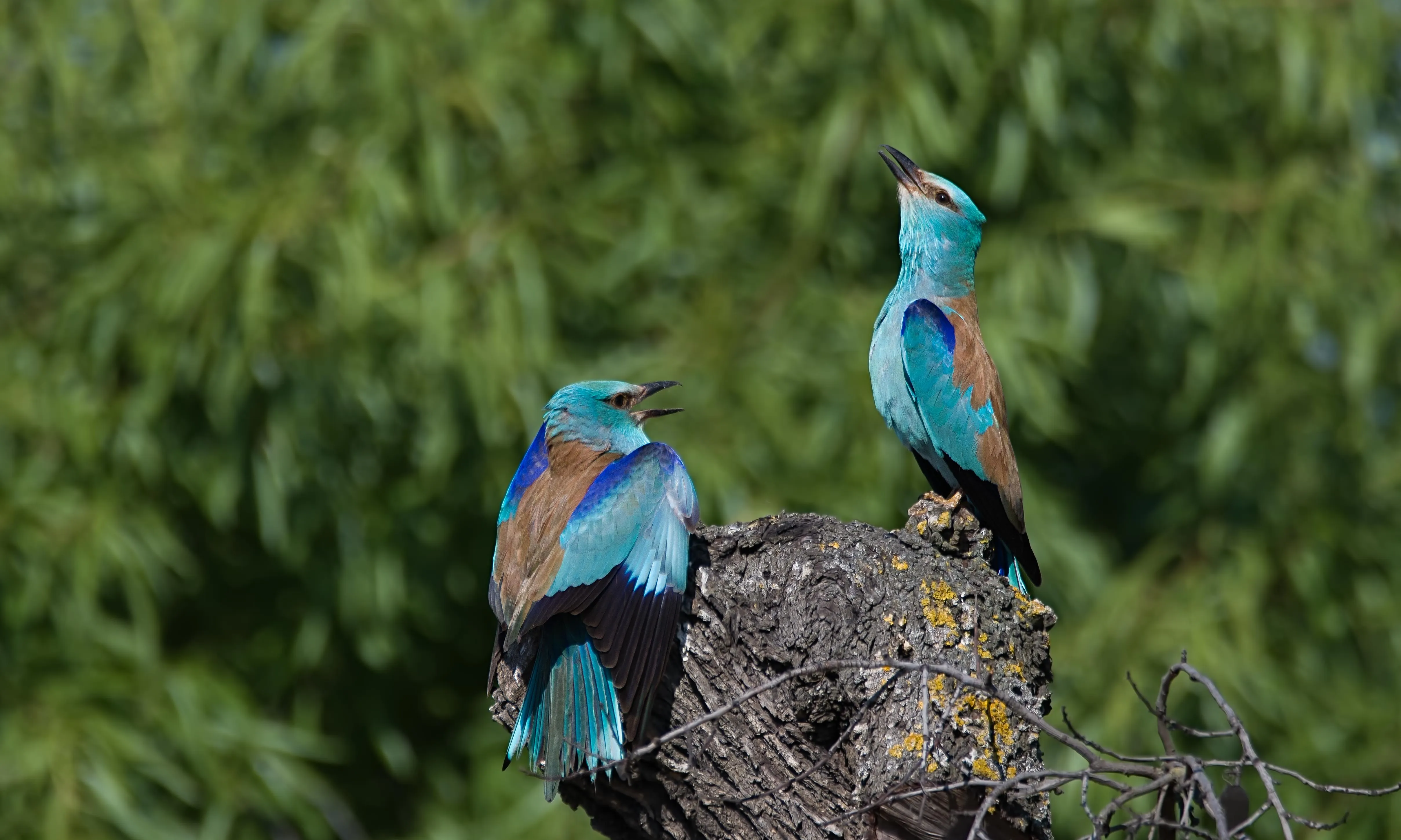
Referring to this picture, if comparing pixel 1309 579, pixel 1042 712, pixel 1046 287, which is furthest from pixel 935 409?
pixel 1309 579

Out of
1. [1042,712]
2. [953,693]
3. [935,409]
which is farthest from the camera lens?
[935,409]

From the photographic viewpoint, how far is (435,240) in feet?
22.3

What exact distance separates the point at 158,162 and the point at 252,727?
8.06ft

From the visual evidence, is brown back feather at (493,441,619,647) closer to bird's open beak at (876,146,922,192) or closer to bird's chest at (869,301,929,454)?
bird's chest at (869,301,929,454)

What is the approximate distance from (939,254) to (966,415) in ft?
2.53

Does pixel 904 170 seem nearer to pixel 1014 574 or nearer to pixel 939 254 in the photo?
pixel 939 254

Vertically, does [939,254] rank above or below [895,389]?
above

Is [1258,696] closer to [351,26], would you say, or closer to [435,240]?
[435,240]

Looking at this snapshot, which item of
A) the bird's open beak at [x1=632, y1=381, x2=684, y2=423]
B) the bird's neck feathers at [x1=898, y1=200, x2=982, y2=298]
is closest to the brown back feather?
the bird's open beak at [x1=632, y1=381, x2=684, y2=423]

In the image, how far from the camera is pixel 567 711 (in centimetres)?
341

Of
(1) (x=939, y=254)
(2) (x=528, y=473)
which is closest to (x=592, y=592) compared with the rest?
(2) (x=528, y=473)

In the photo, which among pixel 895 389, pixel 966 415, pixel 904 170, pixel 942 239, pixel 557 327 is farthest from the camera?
pixel 557 327

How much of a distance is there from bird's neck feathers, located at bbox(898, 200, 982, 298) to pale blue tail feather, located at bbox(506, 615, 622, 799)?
216 centimetres

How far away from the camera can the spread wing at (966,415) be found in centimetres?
454
